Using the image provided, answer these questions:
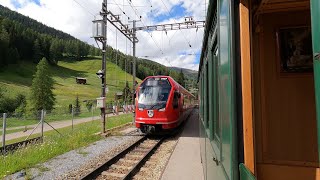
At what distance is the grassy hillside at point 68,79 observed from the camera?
81250 mm

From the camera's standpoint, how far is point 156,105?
13516 millimetres

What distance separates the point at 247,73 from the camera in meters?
1.62

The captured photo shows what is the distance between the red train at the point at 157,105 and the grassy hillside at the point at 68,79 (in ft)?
198

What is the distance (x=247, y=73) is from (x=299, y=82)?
1.68 meters

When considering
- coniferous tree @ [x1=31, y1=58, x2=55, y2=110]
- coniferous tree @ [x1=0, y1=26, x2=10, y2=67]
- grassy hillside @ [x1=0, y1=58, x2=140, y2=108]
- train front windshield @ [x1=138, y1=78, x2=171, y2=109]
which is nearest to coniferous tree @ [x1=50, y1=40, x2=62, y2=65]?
grassy hillside @ [x1=0, y1=58, x2=140, y2=108]

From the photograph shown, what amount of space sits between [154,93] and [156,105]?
650 millimetres

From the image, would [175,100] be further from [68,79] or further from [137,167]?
[68,79]

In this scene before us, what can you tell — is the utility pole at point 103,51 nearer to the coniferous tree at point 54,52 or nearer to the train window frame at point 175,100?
the train window frame at point 175,100

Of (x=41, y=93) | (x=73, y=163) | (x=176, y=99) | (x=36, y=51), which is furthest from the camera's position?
(x=36, y=51)

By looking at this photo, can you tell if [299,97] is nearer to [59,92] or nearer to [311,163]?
[311,163]

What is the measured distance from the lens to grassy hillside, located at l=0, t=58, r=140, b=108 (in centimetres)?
8125

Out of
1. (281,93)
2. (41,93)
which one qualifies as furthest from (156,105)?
(41,93)

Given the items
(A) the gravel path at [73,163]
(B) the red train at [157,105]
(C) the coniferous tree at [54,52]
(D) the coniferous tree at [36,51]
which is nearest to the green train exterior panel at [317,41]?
(A) the gravel path at [73,163]

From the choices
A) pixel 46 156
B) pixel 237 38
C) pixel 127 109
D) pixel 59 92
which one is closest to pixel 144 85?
pixel 46 156
